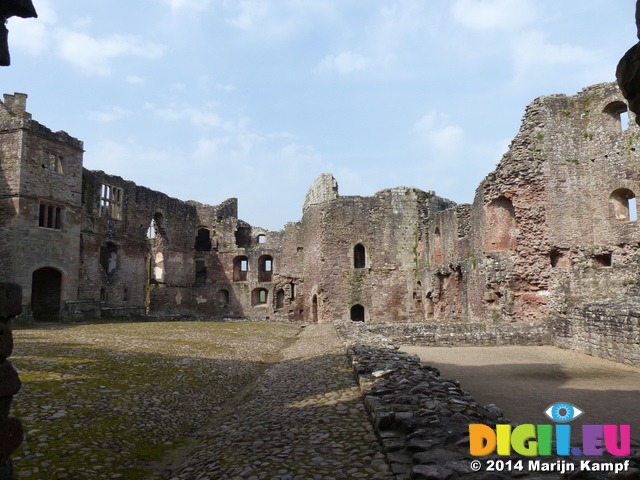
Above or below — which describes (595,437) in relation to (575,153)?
below

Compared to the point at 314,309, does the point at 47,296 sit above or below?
above

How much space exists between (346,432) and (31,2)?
4826 mm

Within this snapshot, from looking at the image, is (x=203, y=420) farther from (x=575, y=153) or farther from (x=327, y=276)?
(x=327, y=276)

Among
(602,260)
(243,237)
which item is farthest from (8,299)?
(243,237)

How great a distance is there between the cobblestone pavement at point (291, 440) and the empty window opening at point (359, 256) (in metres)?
21.4

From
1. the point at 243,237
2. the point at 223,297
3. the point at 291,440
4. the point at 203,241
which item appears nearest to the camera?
the point at 291,440

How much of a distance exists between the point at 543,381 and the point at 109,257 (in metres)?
26.7

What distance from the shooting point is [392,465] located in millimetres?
3521

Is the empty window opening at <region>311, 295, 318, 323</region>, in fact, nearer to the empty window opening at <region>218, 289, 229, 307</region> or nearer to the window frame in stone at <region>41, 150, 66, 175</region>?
the empty window opening at <region>218, 289, 229, 307</region>

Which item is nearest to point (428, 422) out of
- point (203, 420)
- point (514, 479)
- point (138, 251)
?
point (514, 479)

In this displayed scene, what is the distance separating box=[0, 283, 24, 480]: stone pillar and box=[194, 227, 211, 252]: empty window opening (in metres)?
35.1

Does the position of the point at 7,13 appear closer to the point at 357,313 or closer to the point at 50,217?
the point at 50,217

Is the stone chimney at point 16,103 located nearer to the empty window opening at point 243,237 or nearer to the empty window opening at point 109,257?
the empty window opening at point 109,257

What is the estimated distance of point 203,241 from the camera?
3834cm
